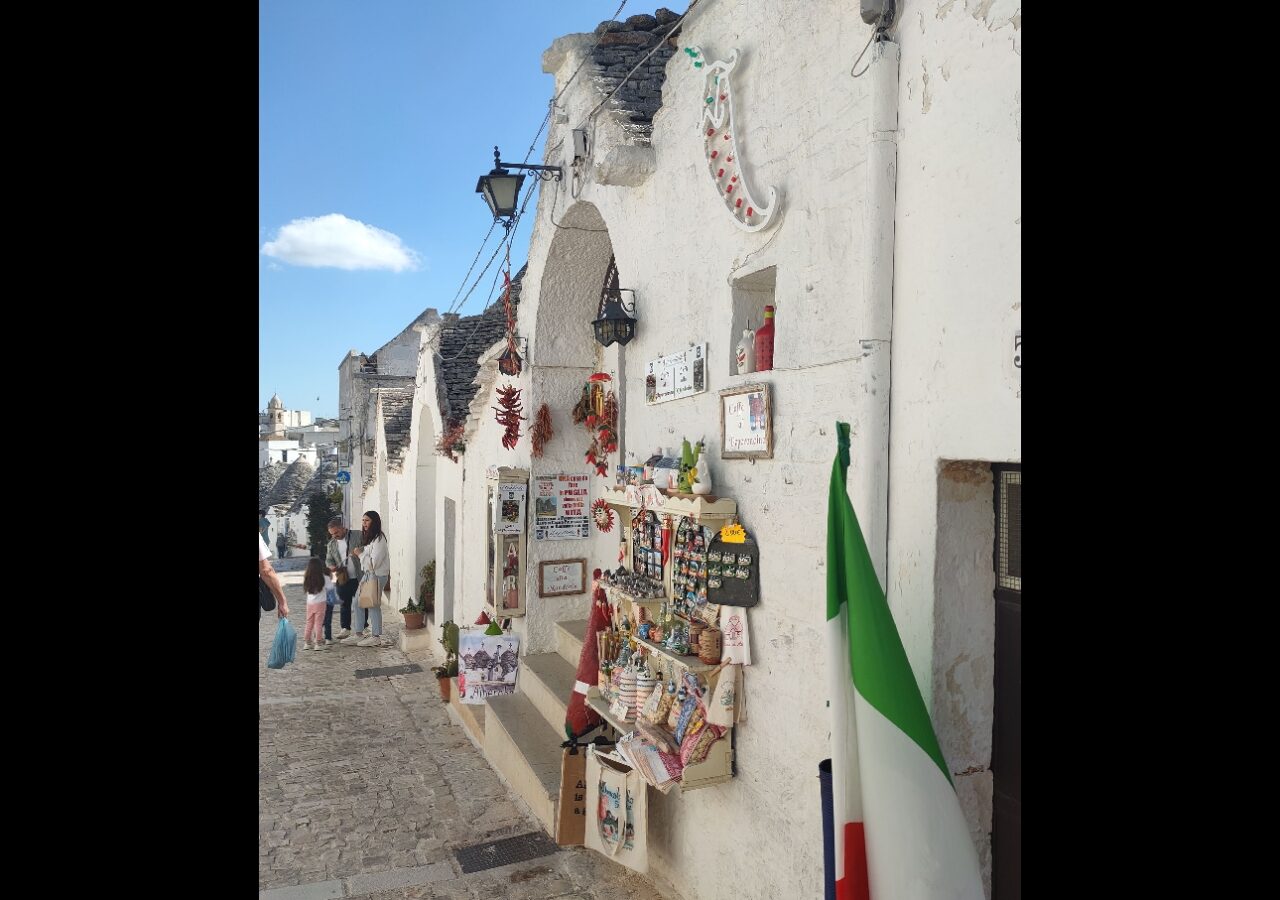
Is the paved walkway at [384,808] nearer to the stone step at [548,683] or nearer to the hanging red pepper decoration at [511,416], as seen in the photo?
the stone step at [548,683]

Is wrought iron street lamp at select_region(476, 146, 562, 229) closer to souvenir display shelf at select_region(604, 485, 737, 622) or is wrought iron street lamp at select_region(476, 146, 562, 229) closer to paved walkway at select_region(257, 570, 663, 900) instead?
souvenir display shelf at select_region(604, 485, 737, 622)

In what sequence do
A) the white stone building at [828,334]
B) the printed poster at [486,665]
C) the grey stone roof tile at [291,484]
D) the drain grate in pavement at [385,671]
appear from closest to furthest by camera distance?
the white stone building at [828,334], the printed poster at [486,665], the drain grate in pavement at [385,671], the grey stone roof tile at [291,484]

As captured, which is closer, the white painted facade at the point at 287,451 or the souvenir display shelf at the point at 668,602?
the souvenir display shelf at the point at 668,602

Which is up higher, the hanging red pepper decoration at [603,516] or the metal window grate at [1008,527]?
the metal window grate at [1008,527]

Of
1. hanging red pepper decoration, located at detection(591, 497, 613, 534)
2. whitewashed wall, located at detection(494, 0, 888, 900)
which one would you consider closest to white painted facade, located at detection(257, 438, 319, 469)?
hanging red pepper decoration, located at detection(591, 497, 613, 534)

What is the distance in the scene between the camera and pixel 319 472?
30750 mm

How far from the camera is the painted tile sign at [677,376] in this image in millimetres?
4508

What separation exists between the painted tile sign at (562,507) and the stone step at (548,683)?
43.9 inches

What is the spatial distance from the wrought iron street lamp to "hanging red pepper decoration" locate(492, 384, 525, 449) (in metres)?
1.55

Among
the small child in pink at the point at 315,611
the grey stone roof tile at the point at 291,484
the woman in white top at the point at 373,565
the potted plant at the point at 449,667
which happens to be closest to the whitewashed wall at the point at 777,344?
the potted plant at the point at 449,667

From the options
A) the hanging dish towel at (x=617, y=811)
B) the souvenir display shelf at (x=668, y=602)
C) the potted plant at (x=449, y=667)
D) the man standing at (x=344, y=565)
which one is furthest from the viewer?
the man standing at (x=344, y=565)
